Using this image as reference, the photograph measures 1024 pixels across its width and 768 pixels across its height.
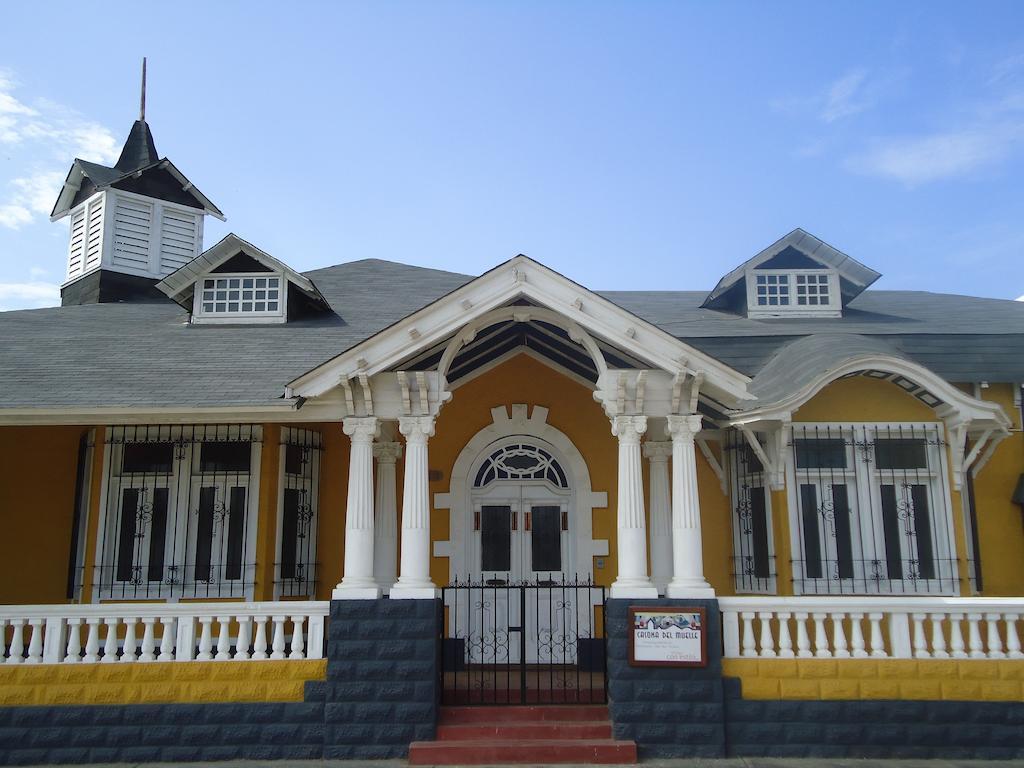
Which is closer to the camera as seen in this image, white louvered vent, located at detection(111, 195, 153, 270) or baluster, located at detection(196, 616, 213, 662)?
baluster, located at detection(196, 616, 213, 662)

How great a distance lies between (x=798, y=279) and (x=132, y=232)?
11.7 m

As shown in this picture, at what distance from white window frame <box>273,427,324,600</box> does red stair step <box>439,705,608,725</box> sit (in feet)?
9.19

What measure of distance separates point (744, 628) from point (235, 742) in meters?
5.03

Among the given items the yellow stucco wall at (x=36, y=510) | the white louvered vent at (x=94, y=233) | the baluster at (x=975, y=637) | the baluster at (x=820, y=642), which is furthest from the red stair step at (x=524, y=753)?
the white louvered vent at (x=94, y=233)

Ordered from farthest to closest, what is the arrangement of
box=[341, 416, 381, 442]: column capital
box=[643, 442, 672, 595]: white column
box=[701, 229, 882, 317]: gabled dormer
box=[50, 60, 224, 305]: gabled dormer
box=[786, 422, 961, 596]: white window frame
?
box=[50, 60, 224, 305]: gabled dormer, box=[701, 229, 882, 317]: gabled dormer, box=[643, 442, 672, 595]: white column, box=[786, 422, 961, 596]: white window frame, box=[341, 416, 381, 442]: column capital

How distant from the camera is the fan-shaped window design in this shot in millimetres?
10711

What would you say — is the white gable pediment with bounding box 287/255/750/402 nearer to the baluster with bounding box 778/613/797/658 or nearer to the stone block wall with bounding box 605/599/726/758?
the baluster with bounding box 778/613/797/658

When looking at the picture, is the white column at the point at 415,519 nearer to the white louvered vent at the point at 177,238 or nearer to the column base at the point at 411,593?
the column base at the point at 411,593

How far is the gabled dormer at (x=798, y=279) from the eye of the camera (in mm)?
12477

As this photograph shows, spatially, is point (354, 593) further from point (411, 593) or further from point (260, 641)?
point (260, 641)

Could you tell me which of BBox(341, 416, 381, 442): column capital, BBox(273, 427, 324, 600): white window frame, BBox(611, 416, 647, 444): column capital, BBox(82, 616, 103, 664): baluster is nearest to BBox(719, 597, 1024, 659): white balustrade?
BBox(611, 416, 647, 444): column capital

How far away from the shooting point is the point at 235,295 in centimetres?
1206

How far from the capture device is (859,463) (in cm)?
991

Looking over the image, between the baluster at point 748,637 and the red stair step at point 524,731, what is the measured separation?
153 centimetres
